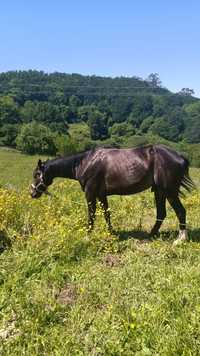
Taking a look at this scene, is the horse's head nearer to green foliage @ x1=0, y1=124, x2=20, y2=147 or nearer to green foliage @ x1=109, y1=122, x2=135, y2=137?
green foliage @ x1=0, y1=124, x2=20, y2=147

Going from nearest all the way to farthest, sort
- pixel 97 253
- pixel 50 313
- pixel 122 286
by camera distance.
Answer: pixel 50 313 → pixel 122 286 → pixel 97 253

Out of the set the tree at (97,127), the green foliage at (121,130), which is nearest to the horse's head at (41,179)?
the green foliage at (121,130)

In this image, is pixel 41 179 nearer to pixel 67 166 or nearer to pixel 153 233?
pixel 67 166

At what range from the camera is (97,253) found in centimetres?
708

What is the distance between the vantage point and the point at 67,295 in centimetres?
564

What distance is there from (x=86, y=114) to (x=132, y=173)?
12747 centimetres

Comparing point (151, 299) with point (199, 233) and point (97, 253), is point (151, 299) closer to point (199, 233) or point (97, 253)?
point (97, 253)

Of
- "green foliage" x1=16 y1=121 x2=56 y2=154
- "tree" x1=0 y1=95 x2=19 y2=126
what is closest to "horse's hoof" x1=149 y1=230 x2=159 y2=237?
"green foliage" x1=16 y1=121 x2=56 y2=154

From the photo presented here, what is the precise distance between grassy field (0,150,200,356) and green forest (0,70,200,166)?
210ft

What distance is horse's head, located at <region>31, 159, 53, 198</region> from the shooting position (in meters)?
Result: 8.95

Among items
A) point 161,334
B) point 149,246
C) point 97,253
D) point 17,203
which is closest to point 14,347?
point 161,334

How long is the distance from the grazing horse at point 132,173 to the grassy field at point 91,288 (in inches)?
21.3

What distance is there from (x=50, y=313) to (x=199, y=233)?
4.28 meters

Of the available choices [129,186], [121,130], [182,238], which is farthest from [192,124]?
[182,238]
